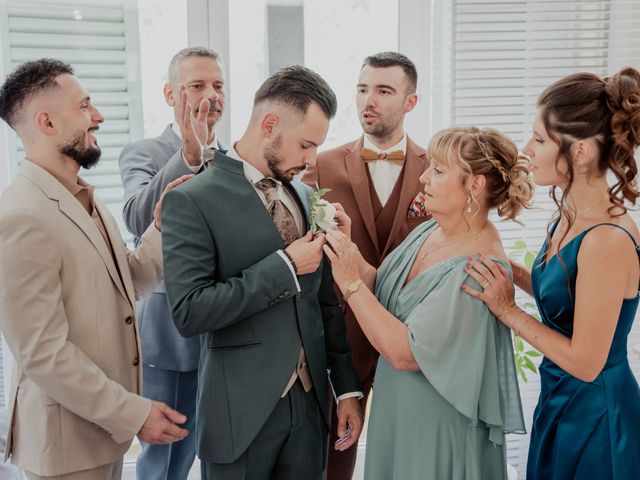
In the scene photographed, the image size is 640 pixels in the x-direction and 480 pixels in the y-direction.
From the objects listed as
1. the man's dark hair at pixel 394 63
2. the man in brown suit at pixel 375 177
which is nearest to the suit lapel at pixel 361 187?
the man in brown suit at pixel 375 177

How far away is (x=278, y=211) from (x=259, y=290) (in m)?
0.31

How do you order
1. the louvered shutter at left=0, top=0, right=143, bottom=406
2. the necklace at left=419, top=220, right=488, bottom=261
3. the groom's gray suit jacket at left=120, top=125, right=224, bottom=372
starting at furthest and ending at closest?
1. the louvered shutter at left=0, top=0, right=143, bottom=406
2. the groom's gray suit jacket at left=120, top=125, right=224, bottom=372
3. the necklace at left=419, top=220, right=488, bottom=261

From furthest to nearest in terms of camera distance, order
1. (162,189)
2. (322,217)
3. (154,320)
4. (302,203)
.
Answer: (154,320)
(162,189)
(302,203)
(322,217)

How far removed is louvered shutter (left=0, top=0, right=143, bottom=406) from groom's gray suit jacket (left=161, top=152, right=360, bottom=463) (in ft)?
5.64

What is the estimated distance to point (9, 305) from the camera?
5.98ft

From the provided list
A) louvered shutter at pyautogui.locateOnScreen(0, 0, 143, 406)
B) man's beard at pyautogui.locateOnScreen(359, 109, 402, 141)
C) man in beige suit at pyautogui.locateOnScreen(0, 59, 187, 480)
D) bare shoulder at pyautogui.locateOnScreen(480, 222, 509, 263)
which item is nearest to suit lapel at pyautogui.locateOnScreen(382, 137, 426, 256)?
man's beard at pyautogui.locateOnScreen(359, 109, 402, 141)

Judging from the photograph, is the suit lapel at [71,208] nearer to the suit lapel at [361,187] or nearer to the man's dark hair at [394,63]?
the suit lapel at [361,187]

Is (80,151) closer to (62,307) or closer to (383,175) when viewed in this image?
(62,307)

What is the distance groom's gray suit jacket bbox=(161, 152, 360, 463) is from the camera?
191 cm

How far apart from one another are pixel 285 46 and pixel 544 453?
2.46 meters

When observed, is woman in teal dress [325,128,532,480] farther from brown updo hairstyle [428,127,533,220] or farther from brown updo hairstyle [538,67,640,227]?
brown updo hairstyle [538,67,640,227]

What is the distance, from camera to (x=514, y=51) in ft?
11.8

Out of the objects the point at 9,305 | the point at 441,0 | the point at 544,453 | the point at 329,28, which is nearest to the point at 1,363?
the point at 9,305

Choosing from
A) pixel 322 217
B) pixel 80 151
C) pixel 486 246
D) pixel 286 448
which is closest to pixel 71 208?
pixel 80 151
